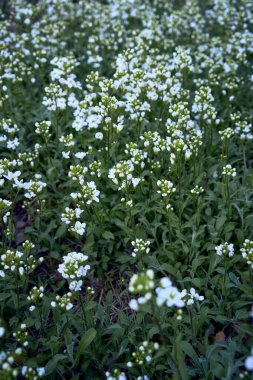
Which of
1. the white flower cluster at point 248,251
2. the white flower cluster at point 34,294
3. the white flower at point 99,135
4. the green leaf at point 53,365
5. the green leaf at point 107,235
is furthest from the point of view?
the white flower at point 99,135

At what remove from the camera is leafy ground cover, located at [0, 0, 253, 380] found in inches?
165

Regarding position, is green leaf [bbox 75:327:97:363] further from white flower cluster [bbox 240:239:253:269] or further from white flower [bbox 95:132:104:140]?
white flower [bbox 95:132:104:140]

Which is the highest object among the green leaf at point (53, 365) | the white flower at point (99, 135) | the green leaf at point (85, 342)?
the white flower at point (99, 135)

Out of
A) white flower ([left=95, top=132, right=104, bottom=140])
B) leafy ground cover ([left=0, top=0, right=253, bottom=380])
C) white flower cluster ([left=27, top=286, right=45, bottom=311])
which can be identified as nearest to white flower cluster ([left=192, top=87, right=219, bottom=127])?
leafy ground cover ([left=0, top=0, right=253, bottom=380])

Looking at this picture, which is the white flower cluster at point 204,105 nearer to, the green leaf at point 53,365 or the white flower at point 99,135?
the white flower at point 99,135

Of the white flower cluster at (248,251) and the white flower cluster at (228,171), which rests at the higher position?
the white flower cluster at (228,171)

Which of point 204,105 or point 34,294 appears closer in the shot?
point 34,294

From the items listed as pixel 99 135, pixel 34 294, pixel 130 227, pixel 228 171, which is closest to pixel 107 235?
pixel 130 227

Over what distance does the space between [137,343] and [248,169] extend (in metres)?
2.95

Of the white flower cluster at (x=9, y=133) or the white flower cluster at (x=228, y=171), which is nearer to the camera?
the white flower cluster at (x=228, y=171)

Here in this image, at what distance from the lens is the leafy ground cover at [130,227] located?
4.20m

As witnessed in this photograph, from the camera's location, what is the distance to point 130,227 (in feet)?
17.7

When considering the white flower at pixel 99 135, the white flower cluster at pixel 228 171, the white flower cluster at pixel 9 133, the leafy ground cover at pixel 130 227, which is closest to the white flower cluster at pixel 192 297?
the leafy ground cover at pixel 130 227

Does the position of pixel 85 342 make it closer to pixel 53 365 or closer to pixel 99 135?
pixel 53 365
